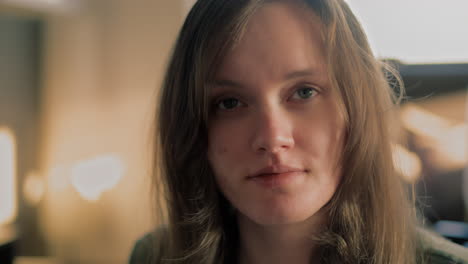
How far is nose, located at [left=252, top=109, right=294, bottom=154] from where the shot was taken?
1.77ft

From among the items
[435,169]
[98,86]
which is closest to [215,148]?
[435,169]

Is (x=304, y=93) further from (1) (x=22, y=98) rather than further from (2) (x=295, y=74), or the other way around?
(1) (x=22, y=98)

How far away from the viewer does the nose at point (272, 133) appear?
21.3 inches

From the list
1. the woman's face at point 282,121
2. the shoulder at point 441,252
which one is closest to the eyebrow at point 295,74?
the woman's face at point 282,121

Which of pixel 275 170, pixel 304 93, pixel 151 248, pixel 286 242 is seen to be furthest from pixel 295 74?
pixel 151 248

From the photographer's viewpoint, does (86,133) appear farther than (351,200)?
Yes

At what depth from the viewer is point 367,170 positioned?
62cm

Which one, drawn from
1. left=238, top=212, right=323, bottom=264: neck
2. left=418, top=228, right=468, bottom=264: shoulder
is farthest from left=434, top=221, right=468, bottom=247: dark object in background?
left=238, top=212, right=323, bottom=264: neck

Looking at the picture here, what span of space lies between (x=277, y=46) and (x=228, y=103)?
A: 0.42 feet

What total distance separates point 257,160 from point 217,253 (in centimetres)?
27

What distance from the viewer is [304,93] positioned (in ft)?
1.92

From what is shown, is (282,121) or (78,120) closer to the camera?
(282,121)

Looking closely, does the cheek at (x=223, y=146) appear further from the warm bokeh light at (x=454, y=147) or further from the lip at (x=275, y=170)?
the warm bokeh light at (x=454, y=147)

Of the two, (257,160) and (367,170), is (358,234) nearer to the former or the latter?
(367,170)
